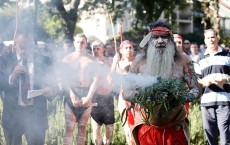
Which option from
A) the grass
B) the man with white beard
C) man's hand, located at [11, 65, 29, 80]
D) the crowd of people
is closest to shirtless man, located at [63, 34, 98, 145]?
the crowd of people

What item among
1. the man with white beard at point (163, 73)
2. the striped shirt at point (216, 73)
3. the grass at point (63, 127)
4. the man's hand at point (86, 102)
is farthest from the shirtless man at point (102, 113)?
the man with white beard at point (163, 73)

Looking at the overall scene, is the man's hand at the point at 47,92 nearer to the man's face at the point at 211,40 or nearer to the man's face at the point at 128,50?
the man's face at the point at 128,50

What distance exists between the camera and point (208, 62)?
823 cm

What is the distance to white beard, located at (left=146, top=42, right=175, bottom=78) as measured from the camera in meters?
5.98

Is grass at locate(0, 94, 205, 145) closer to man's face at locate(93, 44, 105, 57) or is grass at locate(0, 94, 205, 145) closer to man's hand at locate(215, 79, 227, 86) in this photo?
man's face at locate(93, 44, 105, 57)

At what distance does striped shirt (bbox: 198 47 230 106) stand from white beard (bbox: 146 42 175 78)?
219cm

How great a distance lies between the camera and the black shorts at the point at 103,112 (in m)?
9.20

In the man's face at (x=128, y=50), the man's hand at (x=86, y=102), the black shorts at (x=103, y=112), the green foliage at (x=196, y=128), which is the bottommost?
the green foliage at (x=196, y=128)

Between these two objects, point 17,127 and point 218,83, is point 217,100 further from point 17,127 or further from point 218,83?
point 17,127

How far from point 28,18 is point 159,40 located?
2.50 metres

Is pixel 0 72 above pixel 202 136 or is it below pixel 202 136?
above

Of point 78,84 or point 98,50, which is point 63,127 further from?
point 98,50

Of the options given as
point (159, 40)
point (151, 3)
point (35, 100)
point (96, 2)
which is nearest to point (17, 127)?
point (35, 100)

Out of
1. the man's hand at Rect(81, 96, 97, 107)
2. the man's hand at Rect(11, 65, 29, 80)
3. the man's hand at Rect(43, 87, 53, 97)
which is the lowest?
the man's hand at Rect(81, 96, 97, 107)
